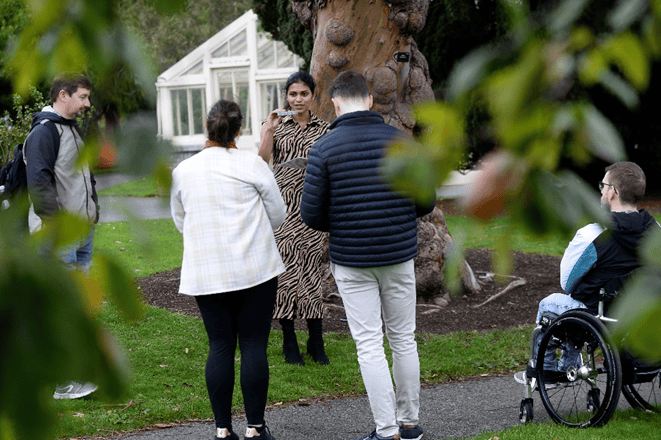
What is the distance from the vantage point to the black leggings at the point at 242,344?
3.76m

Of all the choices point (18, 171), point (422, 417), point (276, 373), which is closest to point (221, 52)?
point (276, 373)

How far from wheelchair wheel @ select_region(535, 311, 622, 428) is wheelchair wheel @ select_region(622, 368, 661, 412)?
20 centimetres

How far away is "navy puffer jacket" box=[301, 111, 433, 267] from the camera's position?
362 centimetres

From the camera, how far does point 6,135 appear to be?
8680 millimetres

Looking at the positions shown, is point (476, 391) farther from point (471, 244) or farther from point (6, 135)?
point (6, 135)

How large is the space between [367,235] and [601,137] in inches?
110

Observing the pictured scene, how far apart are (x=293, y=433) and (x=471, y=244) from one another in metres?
3.43

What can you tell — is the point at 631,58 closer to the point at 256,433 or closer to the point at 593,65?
the point at 593,65

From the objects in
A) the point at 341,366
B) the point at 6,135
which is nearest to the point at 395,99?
the point at 341,366

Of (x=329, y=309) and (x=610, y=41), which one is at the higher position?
(x=610, y=41)

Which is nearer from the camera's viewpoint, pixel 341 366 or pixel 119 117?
pixel 119 117

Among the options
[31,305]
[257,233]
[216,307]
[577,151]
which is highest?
[577,151]

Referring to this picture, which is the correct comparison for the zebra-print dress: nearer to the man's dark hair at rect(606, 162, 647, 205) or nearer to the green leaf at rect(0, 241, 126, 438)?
the man's dark hair at rect(606, 162, 647, 205)

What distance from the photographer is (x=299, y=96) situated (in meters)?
4.95
